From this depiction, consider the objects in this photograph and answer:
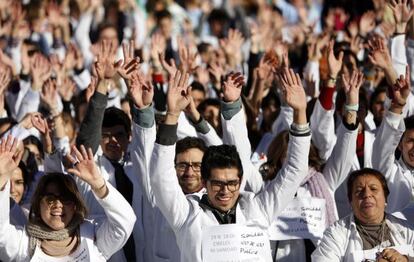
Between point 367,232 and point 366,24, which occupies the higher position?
point 366,24

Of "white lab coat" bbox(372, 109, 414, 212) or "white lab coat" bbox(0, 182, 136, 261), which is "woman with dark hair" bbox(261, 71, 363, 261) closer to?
"white lab coat" bbox(372, 109, 414, 212)

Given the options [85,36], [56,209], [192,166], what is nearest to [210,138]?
[192,166]

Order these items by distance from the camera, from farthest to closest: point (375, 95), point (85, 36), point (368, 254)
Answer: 1. point (85, 36)
2. point (375, 95)
3. point (368, 254)

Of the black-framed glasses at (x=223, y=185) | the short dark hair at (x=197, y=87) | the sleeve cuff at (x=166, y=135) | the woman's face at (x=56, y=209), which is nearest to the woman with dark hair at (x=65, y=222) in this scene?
the woman's face at (x=56, y=209)

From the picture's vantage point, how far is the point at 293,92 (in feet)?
18.9

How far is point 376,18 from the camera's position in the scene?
464 inches

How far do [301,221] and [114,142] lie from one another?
1409 millimetres

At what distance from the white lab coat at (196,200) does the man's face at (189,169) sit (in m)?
0.44

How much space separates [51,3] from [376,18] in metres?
4.10

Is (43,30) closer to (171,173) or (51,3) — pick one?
(51,3)

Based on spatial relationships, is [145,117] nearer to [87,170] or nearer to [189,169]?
[189,169]

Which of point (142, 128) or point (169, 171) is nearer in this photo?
point (169, 171)

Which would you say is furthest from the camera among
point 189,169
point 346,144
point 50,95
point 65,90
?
point 65,90

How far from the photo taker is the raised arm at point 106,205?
207 inches
